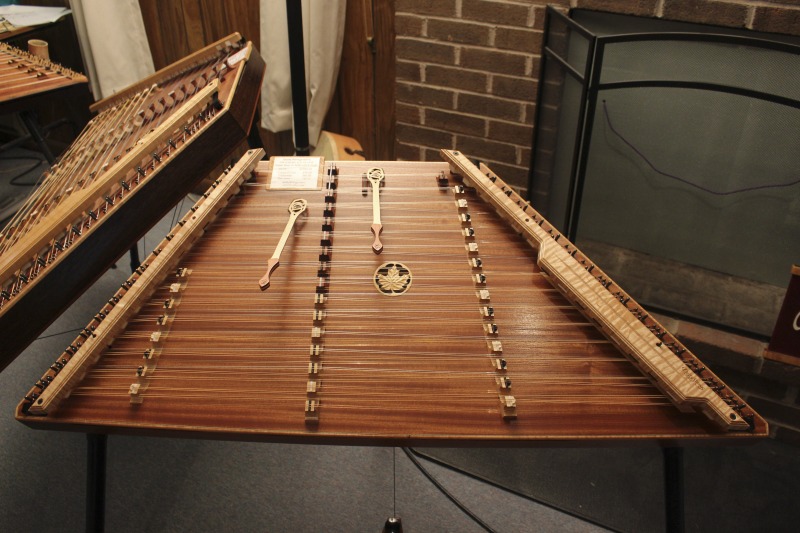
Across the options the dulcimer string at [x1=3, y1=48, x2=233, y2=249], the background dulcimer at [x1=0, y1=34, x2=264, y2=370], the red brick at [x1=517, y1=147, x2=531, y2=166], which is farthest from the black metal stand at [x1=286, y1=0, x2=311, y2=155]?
the red brick at [x1=517, y1=147, x2=531, y2=166]

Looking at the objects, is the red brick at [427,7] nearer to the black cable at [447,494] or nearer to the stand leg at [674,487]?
the black cable at [447,494]

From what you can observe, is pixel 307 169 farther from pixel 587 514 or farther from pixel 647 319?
pixel 587 514

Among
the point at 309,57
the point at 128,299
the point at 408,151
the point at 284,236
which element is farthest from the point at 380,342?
the point at 309,57

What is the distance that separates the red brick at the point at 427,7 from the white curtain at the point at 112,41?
1433 mm

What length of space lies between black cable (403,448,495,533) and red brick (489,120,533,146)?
1.12m

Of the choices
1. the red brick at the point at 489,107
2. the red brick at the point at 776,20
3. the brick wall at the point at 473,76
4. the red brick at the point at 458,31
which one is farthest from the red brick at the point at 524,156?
the red brick at the point at 776,20

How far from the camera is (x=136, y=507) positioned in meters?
2.07

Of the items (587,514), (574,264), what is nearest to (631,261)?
(587,514)

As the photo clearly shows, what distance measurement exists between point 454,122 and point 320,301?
1.41 metres

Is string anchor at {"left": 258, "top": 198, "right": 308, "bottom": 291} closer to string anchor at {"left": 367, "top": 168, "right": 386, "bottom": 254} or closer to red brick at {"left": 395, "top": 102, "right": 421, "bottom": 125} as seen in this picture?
string anchor at {"left": 367, "top": 168, "right": 386, "bottom": 254}

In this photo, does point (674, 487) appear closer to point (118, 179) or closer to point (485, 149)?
point (118, 179)

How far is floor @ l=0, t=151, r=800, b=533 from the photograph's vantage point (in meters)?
2.01

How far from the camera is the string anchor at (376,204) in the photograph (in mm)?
1379

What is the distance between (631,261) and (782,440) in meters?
0.75
